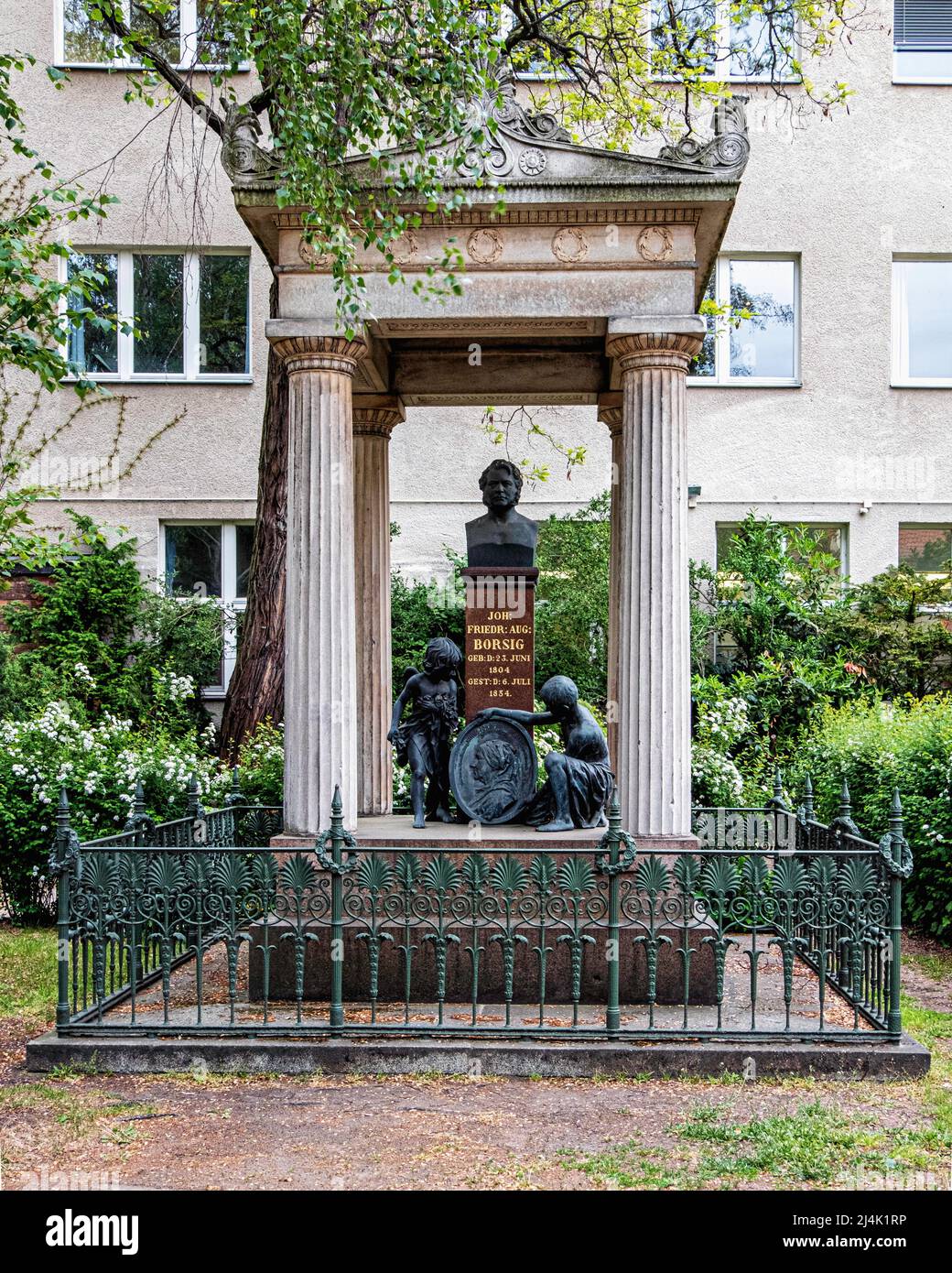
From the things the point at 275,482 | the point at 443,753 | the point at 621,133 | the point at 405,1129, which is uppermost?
the point at 621,133

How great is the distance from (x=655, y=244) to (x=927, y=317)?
10.9 meters

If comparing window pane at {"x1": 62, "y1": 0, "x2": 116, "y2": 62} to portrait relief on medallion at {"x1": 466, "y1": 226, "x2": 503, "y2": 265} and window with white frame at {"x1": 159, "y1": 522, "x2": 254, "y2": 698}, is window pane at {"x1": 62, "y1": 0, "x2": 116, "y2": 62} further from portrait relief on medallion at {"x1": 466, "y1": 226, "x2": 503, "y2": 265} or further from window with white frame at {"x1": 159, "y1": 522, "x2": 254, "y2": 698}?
portrait relief on medallion at {"x1": 466, "y1": 226, "x2": 503, "y2": 265}

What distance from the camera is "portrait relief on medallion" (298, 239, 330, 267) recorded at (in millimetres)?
7801

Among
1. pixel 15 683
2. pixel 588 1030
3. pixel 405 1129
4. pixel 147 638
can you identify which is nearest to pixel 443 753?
pixel 588 1030

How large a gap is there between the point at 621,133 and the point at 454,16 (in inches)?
216

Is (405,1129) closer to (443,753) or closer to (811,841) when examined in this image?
(443,753)

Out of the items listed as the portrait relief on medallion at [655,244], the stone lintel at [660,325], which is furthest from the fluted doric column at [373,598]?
the portrait relief on medallion at [655,244]

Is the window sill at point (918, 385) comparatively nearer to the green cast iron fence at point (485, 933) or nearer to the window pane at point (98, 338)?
the window pane at point (98, 338)

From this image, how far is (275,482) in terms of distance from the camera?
43.6 feet

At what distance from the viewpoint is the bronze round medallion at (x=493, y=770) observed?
8.48 metres

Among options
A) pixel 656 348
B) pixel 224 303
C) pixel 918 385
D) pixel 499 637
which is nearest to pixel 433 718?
pixel 499 637

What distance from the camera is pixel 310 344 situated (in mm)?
7852

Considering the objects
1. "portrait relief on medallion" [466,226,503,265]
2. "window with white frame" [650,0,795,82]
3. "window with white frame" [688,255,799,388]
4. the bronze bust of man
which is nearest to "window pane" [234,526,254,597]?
"window with white frame" [688,255,799,388]

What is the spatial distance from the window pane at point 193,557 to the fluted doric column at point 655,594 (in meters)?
10.2
